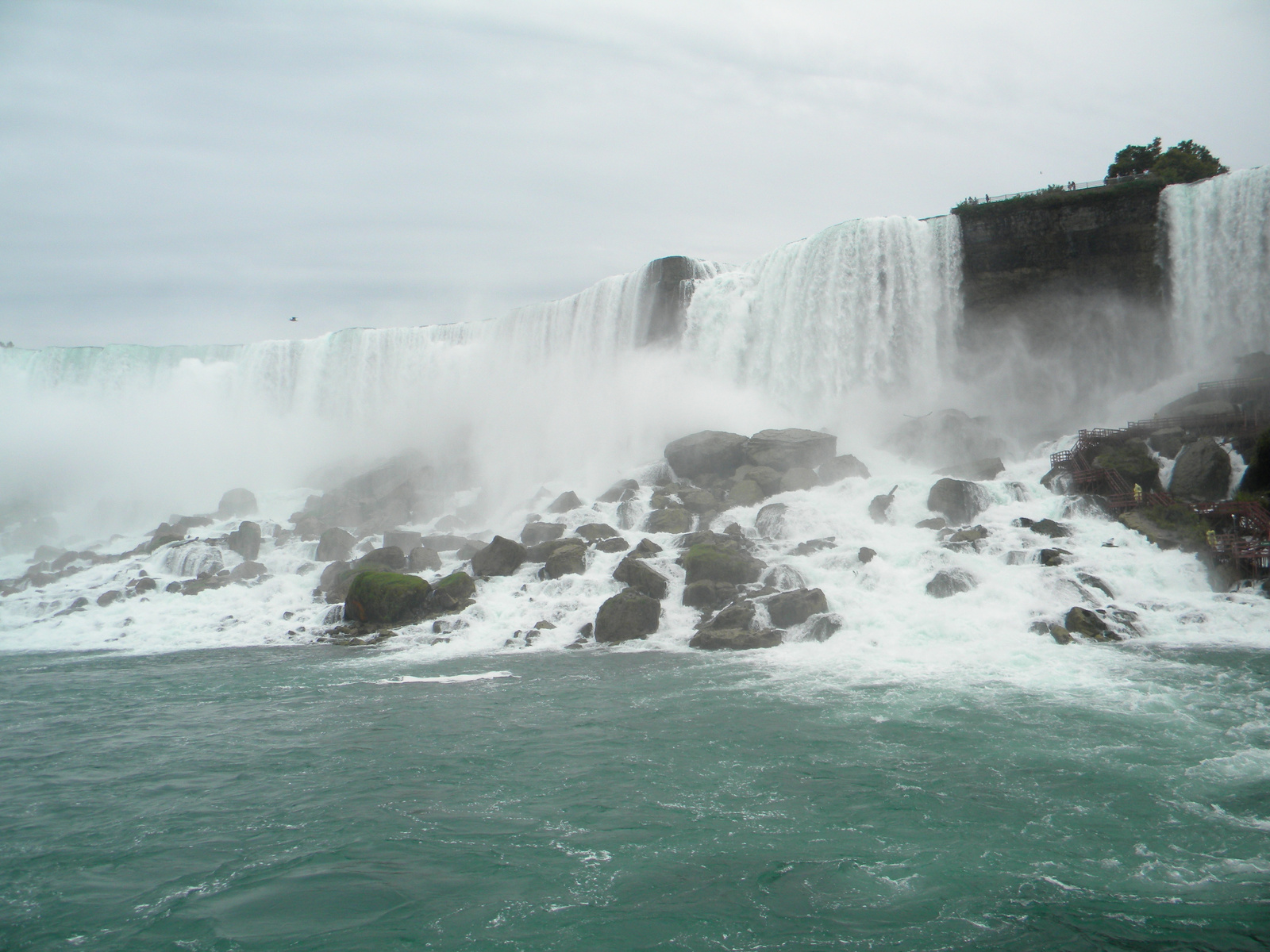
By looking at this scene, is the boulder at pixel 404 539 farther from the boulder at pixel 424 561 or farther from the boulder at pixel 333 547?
the boulder at pixel 424 561

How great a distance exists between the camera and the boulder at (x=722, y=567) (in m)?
19.3

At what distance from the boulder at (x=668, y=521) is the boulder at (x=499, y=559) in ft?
14.3

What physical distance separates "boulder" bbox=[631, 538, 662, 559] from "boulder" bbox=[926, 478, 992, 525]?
759cm

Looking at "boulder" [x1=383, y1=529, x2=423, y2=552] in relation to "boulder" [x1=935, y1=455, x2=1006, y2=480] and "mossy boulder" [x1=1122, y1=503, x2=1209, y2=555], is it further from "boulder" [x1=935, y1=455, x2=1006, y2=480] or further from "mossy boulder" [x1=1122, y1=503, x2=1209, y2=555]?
"mossy boulder" [x1=1122, y1=503, x2=1209, y2=555]

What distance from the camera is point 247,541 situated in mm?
30094

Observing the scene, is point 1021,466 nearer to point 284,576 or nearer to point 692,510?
point 692,510

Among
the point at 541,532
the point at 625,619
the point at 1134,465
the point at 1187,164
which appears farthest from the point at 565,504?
the point at 1187,164

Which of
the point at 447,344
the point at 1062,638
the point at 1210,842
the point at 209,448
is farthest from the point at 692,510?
the point at 209,448

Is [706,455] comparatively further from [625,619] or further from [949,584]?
[949,584]

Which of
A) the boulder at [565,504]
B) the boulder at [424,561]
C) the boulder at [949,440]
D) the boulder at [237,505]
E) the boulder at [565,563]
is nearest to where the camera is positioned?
Result: the boulder at [565,563]

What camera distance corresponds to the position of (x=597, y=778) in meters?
9.03

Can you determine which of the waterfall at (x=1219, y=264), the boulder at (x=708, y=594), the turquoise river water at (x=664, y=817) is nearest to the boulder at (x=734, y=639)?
the boulder at (x=708, y=594)

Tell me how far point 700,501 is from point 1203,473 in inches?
521

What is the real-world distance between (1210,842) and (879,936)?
132 inches
